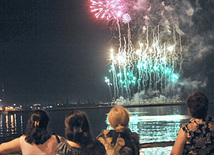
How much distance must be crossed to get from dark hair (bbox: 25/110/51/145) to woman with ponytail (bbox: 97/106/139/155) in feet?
2.40

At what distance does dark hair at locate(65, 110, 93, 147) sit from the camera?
259 centimetres

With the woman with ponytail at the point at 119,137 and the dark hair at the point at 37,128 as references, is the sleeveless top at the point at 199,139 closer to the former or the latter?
the woman with ponytail at the point at 119,137

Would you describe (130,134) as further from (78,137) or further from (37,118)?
(37,118)

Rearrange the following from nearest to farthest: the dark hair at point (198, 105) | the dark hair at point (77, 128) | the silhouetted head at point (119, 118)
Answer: the dark hair at point (77, 128)
the dark hair at point (198, 105)
the silhouetted head at point (119, 118)

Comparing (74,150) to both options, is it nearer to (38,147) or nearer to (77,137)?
(77,137)

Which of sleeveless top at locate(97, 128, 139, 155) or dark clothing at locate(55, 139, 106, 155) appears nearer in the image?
dark clothing at locate(55, 139, 106, 155)

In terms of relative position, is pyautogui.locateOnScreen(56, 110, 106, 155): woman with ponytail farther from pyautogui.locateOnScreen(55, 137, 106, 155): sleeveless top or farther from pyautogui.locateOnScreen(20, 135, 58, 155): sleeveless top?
pyautogui.locateOnScreen(20, 135, 58, 155): sleeveless top

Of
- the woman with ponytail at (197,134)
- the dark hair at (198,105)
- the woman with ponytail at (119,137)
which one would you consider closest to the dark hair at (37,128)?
the woman with ponytail at (119,137)

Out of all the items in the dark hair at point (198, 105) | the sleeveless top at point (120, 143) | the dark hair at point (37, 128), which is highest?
the dark hair at point (198, 105)

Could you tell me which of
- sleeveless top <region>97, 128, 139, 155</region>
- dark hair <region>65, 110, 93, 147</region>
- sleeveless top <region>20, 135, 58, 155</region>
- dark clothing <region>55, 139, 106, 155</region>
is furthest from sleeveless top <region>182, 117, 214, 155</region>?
sleeveless top <region>20, 135, 58, 155</region>

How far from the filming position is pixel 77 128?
2.60 meters

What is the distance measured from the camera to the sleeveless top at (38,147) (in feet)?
9.41

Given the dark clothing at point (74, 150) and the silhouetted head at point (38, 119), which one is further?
the silhouetted head at point (38, 119)

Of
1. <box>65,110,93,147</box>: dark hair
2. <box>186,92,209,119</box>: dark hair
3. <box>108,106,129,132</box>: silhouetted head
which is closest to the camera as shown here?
<box>65,110,93,147</box>: dark hair
